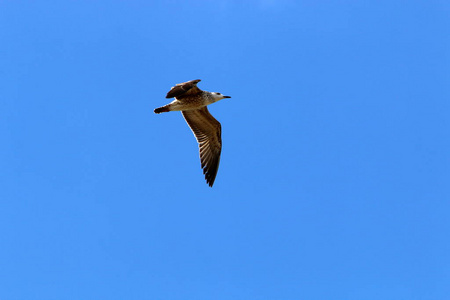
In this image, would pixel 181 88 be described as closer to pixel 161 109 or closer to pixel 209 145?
pixel 161 109

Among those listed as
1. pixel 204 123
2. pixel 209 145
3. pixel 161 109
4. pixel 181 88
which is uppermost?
pixel 204 123

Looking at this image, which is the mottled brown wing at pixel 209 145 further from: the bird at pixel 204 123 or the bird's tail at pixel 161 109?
the bird's tail at pixel 161 109

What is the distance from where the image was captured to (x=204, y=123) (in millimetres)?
14711

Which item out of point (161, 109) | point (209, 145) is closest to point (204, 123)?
point (209, 145)

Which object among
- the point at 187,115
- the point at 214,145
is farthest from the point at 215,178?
the point at 187,115

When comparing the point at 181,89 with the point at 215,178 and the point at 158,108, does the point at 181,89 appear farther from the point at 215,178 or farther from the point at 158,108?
the point at 215,178

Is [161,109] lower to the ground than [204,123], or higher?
lower

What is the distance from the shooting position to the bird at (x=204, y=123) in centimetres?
1342

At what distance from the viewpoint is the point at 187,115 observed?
14.5m

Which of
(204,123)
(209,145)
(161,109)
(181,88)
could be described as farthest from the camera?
(209,145)

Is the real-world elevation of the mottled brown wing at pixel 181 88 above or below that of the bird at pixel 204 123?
below

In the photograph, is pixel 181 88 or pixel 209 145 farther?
pixel 209 145

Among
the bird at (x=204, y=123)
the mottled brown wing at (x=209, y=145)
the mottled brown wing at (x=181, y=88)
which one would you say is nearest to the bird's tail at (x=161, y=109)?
the bird at (x=204, y=123)

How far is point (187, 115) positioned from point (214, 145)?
1.20 meters
